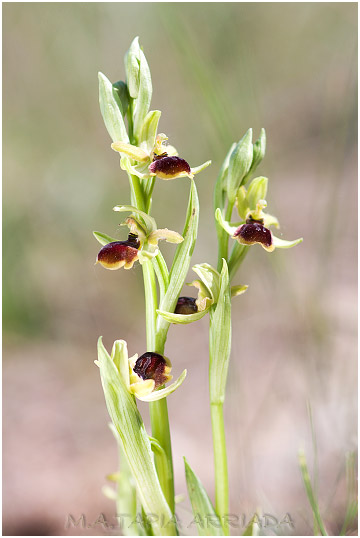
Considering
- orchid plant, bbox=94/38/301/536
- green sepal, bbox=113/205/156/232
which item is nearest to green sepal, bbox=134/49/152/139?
Answer: orchid plant, bbox=94/38/301/536

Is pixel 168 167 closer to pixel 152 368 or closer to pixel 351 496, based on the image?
pixel 152 368

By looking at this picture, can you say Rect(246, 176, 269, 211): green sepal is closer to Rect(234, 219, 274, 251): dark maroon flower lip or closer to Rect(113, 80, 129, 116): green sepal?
Rect(234, 219, 274, 251): dark maroon flower lip

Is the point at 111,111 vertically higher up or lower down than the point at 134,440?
higher up

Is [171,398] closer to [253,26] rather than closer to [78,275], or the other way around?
[78,275]

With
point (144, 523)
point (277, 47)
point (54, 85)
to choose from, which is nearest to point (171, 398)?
point (144, 523)

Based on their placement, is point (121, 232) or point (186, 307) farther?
point (121, 232)

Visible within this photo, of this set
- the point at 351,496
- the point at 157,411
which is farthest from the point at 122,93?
the point at 351,496
